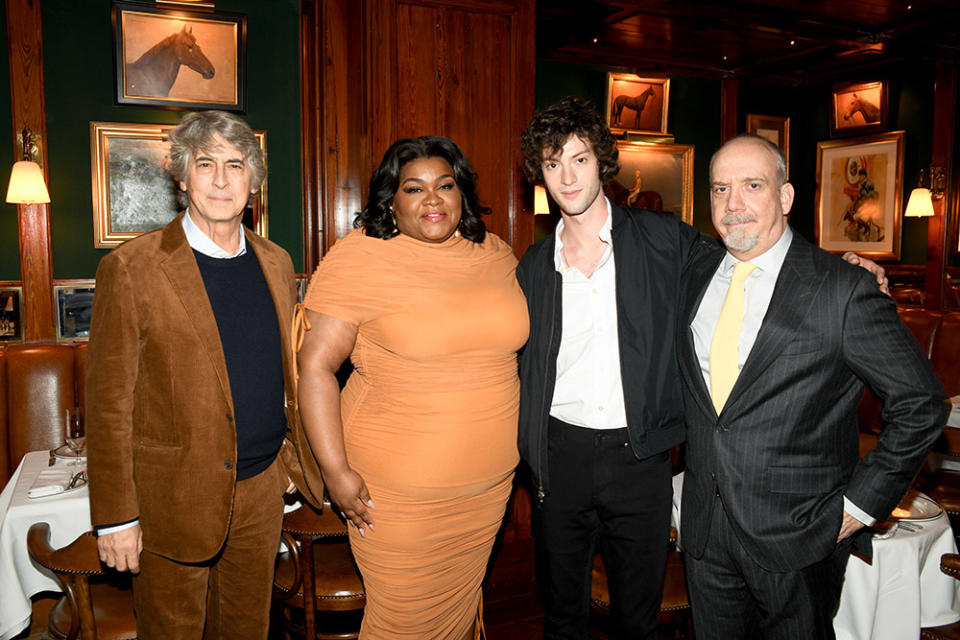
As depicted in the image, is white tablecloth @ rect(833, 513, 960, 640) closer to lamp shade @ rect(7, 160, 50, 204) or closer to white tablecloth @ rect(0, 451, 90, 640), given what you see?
white tablecloth @ rect(0, 451, 90, 640)

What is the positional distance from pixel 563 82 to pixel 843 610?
685 centimetres

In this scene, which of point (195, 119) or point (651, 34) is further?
point (651, 34)

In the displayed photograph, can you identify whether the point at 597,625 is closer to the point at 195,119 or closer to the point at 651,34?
the point at 195,119

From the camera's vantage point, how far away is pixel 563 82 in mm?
7863

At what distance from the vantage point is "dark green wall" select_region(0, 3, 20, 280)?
496 centimetres

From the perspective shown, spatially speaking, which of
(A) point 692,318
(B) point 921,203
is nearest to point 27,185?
Answer: (A) point 692,318

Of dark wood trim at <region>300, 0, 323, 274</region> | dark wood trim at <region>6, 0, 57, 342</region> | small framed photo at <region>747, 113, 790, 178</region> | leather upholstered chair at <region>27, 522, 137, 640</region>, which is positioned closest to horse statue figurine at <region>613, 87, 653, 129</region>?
small framed photo at <region>747, 113, 790, 178</region>

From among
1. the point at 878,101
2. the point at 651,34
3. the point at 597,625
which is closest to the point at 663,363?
the point at 597,625

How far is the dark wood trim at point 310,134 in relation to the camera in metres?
5.21

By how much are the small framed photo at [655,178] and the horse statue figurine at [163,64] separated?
4.75 meters

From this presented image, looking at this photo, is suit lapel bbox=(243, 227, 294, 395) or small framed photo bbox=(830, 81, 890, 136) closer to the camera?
suit lapel bbox=(243, 227, 294, 395)

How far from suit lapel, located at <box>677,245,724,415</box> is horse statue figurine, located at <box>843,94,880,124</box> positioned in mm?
8364

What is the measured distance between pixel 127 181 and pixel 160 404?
4151mm

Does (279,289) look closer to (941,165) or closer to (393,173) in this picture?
(393,173)
